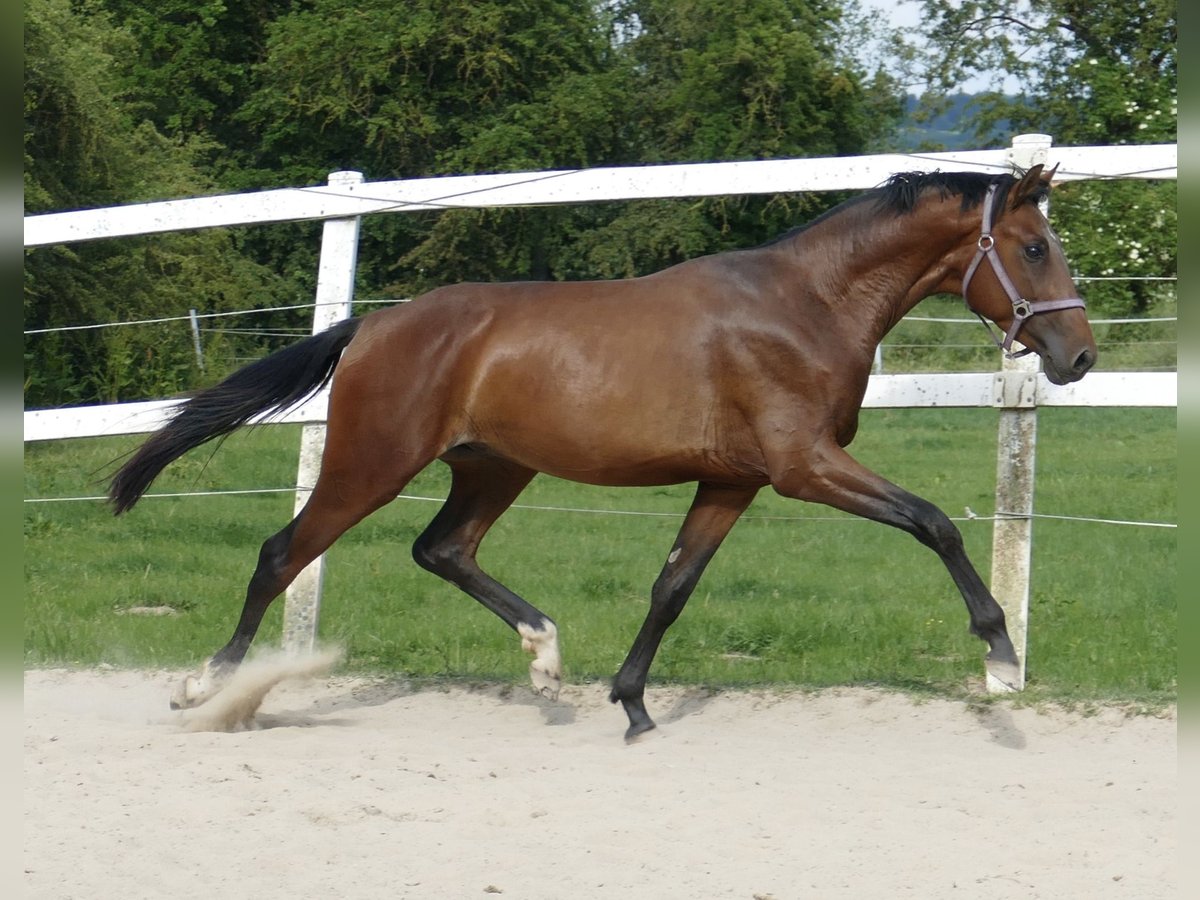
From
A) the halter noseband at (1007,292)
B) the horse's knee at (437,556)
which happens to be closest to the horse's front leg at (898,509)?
the halter noseband at (1007,292)

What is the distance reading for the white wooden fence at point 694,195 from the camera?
17.2 feet

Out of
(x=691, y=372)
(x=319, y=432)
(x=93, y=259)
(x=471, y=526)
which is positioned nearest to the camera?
(x=691, y=372)

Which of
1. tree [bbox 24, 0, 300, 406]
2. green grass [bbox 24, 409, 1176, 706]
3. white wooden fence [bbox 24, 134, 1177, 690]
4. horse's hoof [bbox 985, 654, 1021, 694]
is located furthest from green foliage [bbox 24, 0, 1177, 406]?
horse's hoof [bbox 985, 654, 1021, 694]

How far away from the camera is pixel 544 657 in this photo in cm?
511

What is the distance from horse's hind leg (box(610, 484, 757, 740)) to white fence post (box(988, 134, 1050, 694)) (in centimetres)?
105

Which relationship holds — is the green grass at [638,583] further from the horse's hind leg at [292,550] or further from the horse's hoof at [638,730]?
the horse's hoof at [638,730]

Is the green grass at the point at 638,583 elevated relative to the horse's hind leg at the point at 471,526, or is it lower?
lower

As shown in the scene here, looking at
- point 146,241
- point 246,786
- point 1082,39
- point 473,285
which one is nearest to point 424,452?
point 473,285

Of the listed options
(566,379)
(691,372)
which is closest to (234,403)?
(566,379)

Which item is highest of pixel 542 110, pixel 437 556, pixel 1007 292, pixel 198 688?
pixel 542 110

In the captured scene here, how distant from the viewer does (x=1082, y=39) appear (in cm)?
2455

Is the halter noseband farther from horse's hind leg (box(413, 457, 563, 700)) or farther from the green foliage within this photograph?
the green foliage

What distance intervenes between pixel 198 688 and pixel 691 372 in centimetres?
217

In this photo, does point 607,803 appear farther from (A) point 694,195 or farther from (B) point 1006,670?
(A) point 694,195
